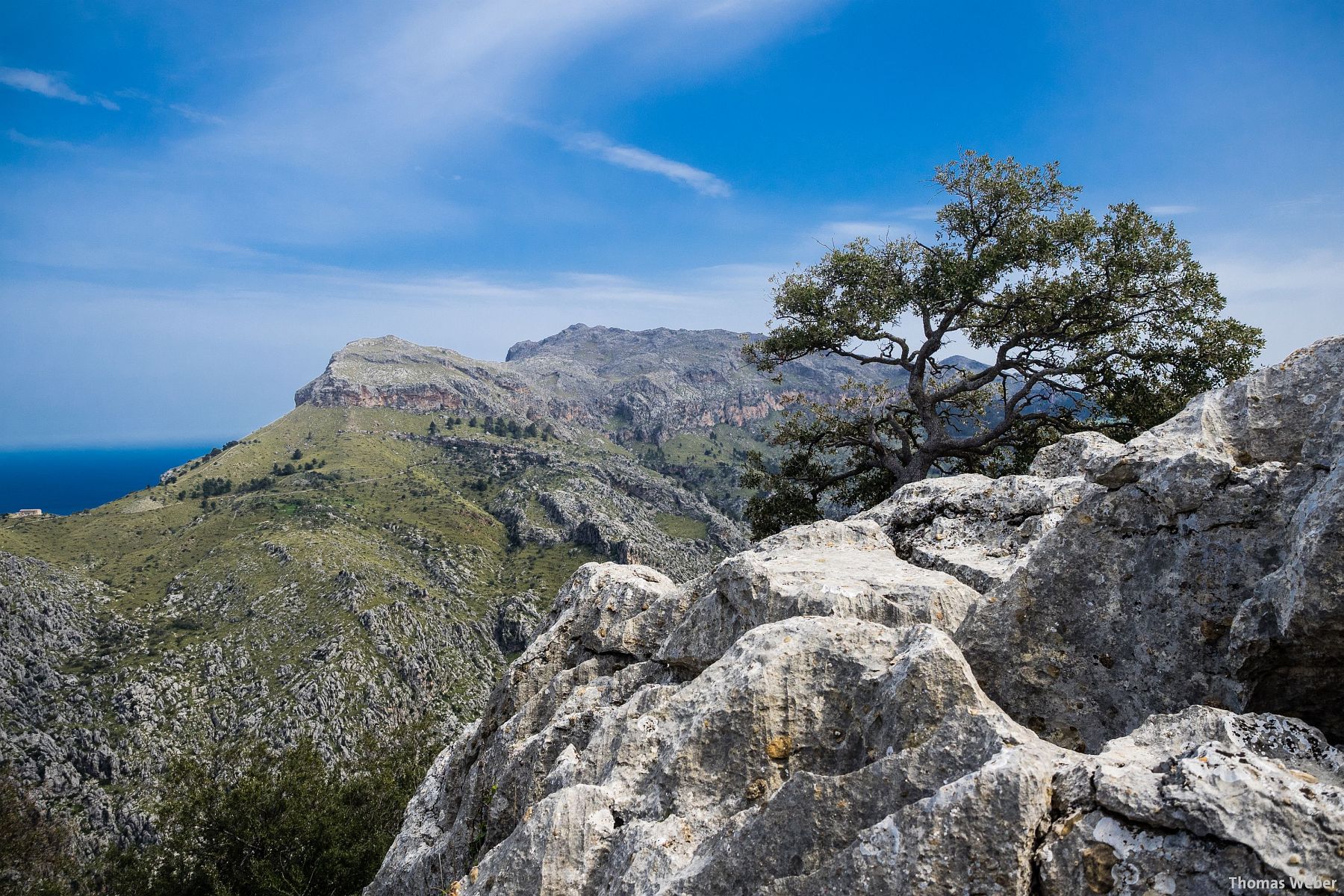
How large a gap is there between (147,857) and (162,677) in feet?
431

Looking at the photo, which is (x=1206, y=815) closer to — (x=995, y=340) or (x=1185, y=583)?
(x=1185, y=583)

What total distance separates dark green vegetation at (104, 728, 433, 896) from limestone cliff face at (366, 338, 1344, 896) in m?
26.8

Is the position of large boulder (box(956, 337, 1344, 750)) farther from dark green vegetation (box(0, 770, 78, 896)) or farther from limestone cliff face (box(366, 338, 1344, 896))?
dark green vegetation (box(0, 770, 78, 896))

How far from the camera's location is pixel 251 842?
32562 mm

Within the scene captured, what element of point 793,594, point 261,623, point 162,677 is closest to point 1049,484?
point 793,594

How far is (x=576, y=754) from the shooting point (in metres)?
10.8

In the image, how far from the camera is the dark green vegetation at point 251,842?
1253 inches

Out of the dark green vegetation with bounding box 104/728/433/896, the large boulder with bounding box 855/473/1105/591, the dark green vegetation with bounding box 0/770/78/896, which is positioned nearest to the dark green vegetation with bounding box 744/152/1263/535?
the large boulder with bounding box 855/473/1105/591

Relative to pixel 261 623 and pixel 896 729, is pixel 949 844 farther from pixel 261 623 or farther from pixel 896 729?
pixel 261 623

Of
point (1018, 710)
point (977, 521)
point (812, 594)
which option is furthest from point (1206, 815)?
point (977, 521)

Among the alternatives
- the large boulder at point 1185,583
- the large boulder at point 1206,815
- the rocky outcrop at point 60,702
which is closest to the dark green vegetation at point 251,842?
the large boulder at point 1185,583

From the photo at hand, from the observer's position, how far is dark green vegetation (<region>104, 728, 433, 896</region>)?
31828mm

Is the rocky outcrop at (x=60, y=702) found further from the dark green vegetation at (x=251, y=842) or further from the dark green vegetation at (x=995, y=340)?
the dark green vegetation at (x=995, y=340)

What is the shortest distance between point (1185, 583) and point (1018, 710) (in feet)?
7.80
